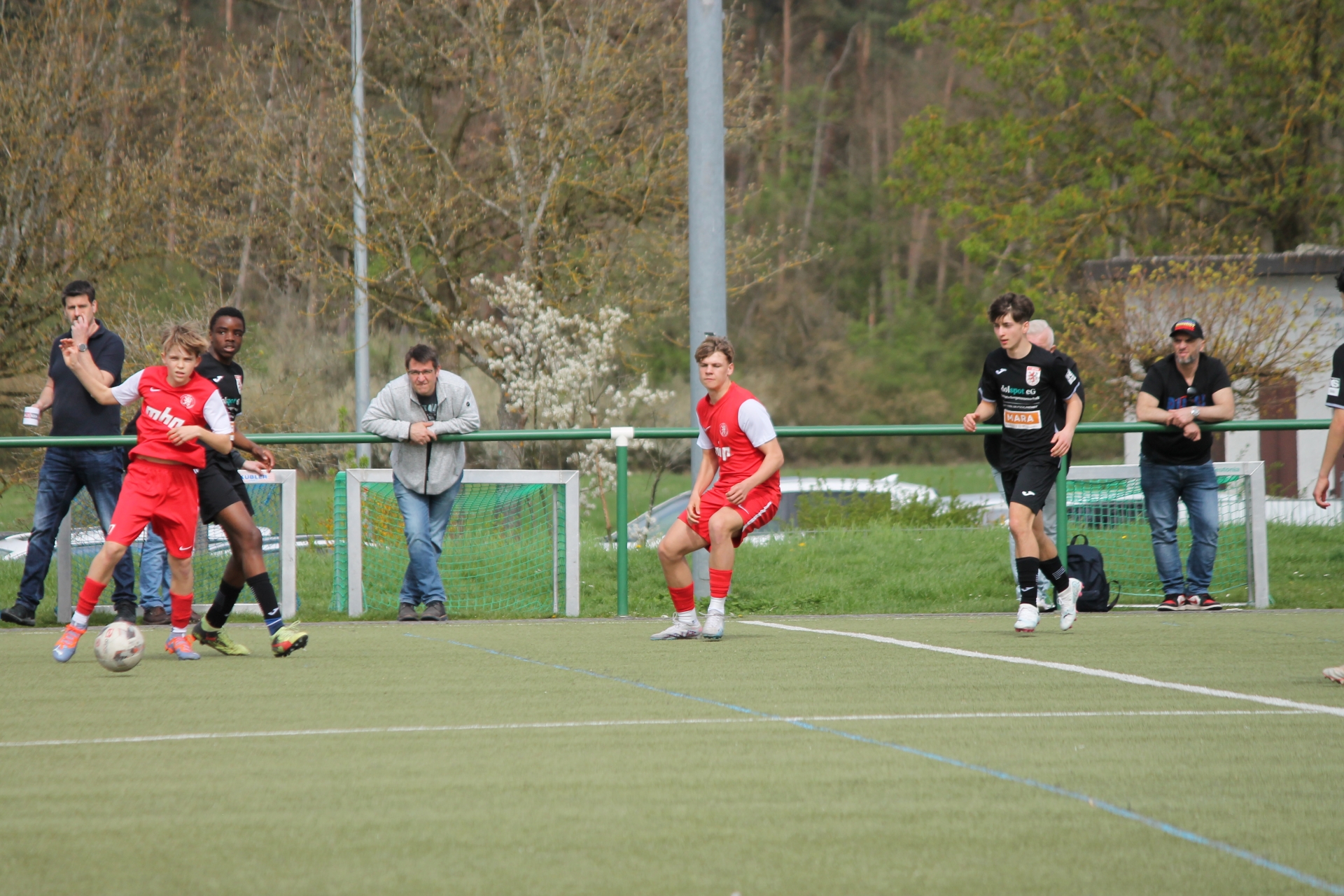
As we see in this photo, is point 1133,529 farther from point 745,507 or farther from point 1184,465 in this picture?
point 745,507

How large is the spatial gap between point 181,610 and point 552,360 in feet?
48.9

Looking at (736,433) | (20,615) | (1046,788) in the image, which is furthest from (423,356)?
(1046,788)

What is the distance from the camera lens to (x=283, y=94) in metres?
23.3

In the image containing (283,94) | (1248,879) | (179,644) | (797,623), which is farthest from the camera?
(283,94)

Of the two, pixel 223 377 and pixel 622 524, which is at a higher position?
pixel 223 377

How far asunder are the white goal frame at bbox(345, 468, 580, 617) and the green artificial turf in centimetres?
297

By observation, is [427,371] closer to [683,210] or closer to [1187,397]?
Result: [1187,397]

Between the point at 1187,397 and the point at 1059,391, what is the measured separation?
2.15 m

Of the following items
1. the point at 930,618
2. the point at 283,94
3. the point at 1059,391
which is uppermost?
the point at 283,94

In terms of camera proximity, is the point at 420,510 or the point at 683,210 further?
the point at 683,210

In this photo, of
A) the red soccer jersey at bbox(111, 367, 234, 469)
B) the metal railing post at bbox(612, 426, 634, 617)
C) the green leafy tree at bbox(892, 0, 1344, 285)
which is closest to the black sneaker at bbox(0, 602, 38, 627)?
the red soccer jersey at bbox(111, 367, 234, 469)

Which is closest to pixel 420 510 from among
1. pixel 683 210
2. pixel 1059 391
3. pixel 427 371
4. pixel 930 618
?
pixel 427 371

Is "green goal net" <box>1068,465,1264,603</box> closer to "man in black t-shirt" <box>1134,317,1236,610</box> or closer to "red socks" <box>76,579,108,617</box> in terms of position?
"man in black t-shirt" <box>1134,317,1236,610</box>

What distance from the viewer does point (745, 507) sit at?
8.55 m
